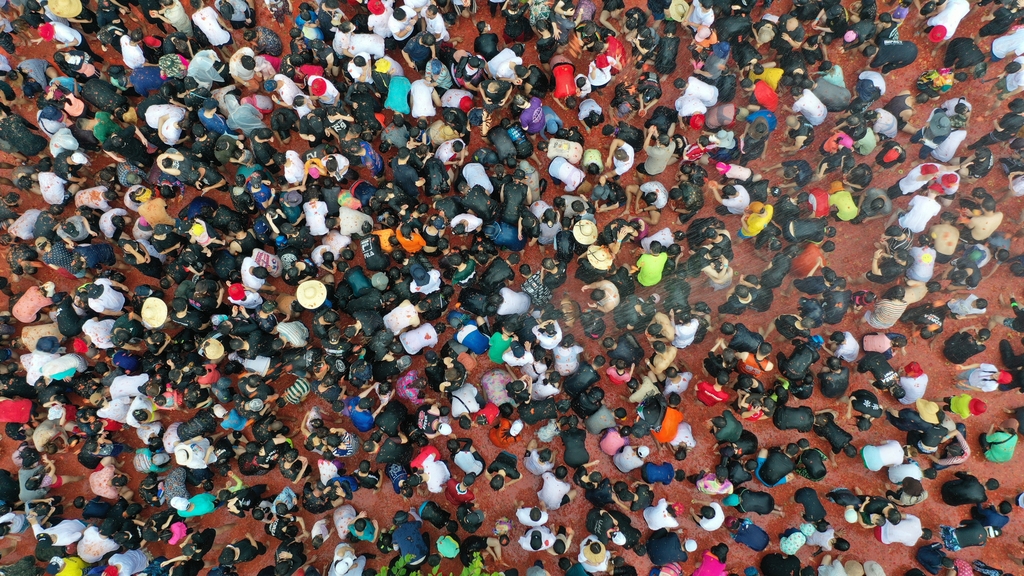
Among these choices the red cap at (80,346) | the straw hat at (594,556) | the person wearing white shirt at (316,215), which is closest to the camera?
the straw hat at (594,556)

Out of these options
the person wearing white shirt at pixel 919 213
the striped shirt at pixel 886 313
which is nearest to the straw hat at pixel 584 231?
the striped shirt at pixel 886 313

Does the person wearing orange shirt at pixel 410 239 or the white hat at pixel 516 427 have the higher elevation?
the person wearing orange shirt at pixel 410 239

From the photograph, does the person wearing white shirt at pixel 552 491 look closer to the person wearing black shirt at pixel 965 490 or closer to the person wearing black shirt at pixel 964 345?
the person wearing black shirt at pixel 965 490

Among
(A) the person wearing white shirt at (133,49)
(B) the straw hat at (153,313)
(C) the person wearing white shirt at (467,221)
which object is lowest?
(B) the straw hat at (153,313)

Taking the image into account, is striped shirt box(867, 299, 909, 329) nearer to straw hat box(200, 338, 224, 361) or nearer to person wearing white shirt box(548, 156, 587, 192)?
person wearing white shirt box(548, 156, 587, 192)

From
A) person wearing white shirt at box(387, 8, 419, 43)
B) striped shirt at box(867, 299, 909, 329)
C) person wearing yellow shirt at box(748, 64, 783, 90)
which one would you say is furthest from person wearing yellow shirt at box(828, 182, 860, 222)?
person wearing white shirt at box(387, 8, 419, 43)

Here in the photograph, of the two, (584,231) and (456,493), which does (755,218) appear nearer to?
(584,231)
